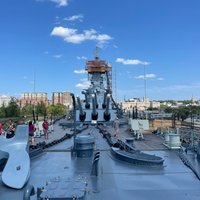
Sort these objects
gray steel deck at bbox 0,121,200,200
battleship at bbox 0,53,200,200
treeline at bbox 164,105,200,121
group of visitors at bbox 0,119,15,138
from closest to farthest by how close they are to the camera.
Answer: battleship at bbox 0,53,200,200, gray steel deck at bbox 0,121,200,200, group of visitors at bbox 0,119,15,138, treeline at bbox 164,105,200,121

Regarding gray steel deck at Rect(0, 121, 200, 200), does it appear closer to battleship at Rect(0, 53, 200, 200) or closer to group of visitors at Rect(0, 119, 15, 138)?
battleship at Rect(0, 53, 200, 200)

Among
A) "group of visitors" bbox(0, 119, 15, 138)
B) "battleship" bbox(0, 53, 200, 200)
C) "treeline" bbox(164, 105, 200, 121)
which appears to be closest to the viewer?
"battleship" bbox(0, 53, 200, 200)

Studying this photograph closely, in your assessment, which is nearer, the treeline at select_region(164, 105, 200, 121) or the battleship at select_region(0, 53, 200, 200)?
the battleship at select_region(0, 53, 200, 200)

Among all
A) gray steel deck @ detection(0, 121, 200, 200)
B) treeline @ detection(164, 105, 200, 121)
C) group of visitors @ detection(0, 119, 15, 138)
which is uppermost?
treeline @ detection(164, 105, 200, 121)

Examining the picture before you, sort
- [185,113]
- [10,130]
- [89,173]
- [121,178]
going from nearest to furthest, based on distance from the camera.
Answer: [121,178], [89,173], [10,130], [185,113]

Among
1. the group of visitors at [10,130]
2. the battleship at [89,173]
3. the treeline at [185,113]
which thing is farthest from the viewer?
the treeline at [185,113]

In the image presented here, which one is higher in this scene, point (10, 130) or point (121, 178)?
point (10, 130)

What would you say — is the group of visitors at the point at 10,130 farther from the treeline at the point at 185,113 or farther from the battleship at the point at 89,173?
the treeline at the point at 185,113

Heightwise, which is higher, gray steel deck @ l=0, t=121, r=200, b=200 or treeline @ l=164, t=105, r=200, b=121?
treeline @ l=164, t=105, r=200, b=121

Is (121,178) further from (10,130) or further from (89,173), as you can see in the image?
(10,130)

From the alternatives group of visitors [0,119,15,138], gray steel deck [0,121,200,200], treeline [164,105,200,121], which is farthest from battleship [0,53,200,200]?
treeline [164,105,200,121]

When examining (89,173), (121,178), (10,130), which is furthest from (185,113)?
(121,178)

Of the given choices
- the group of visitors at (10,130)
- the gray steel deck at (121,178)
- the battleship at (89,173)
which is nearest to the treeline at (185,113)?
the battleship at (89,173)

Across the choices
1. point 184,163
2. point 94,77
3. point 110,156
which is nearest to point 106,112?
point 110,156
